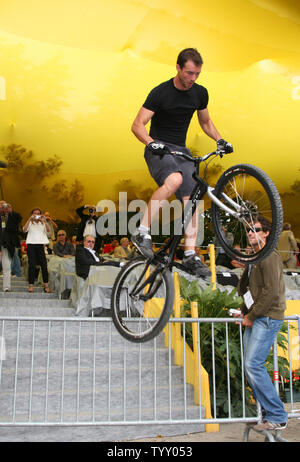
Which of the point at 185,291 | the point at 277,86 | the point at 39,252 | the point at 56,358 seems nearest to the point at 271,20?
the point at 277,86

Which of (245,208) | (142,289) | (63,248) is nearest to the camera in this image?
(245,208)

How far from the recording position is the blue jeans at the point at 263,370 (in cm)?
346

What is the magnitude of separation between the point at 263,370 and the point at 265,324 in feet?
1.07

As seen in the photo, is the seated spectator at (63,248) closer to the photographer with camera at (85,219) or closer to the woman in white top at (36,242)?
the woman in white top at (36,242)

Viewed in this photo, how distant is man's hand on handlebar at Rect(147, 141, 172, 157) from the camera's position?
7.54 feet

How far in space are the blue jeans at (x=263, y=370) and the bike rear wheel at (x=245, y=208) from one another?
135cm

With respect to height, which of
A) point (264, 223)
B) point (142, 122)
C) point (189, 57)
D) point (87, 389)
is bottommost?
point (87, 389)

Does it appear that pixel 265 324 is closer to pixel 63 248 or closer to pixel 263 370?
pixel 263 370

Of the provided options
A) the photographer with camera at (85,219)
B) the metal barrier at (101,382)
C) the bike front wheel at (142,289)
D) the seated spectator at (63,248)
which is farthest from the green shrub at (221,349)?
the seated spectator at (63,248)

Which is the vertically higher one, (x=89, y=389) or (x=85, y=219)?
(x=85, y=219)

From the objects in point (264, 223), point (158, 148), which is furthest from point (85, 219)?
point (264, 223)

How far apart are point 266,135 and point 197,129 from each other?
104 inches

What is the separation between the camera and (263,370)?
3475 mm

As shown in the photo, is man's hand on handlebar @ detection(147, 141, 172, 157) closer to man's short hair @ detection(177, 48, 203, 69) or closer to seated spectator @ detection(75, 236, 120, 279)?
man's short hair @ detection(177, 48, 203, 69)
